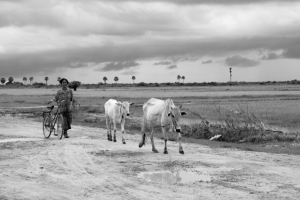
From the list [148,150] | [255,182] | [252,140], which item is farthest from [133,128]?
[255,182]

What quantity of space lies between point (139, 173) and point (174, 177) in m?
0.90

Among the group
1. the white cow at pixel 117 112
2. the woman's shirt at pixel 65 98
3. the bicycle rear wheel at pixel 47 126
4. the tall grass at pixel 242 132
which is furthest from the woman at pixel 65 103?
the tall grass at pixel 242 132

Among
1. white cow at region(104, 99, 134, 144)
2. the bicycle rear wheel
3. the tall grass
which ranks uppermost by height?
white cow at region(104, 99, 134, 144)

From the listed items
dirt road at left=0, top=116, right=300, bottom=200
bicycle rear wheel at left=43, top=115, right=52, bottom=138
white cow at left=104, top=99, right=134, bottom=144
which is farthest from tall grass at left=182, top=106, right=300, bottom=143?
bicycle rear wheel at left=43, top=115, right=52, bottom=138

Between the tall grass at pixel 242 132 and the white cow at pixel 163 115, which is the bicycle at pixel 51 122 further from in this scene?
the tall grass at pixel 242 132

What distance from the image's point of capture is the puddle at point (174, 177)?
9.69 m

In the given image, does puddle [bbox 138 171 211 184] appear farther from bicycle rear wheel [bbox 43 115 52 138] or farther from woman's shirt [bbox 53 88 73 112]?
bicycle rear wheel [bbox 43 115 52 138]

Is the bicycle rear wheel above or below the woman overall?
below

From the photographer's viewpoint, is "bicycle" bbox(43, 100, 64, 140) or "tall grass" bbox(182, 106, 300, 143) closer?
"bicycle" bbox(43, 100, 64, 140)

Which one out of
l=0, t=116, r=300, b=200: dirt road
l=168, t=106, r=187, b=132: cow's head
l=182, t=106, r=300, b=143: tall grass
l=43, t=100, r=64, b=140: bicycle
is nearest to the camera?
l=0, t=116, r=300, b=200: dirt road

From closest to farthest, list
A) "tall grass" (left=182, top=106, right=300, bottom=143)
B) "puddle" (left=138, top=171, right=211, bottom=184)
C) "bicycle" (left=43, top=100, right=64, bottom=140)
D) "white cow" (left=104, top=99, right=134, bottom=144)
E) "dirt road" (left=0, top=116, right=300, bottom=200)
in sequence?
"dirt road" (left=0, top=116, right=300, bottom=200), "puddle" (left=138, top=171, right=211, bottom=184), "white cow" (left=104, top=99, right=134, bottom=144), "bicycle" (left=43, top=100, right=64, bottom=140), "tall grass" (left=182, top=106, right=300, bottom=143)

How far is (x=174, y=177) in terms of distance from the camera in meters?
10.0

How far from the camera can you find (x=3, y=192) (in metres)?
8.60

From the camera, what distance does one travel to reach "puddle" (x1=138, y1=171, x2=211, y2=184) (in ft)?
31.8
